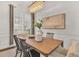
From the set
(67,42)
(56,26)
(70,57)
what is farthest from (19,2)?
(70,57)

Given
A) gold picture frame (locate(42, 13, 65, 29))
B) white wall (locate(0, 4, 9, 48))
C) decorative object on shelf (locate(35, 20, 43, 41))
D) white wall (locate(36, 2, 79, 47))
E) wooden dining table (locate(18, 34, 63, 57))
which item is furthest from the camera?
white wall (locate(0, 4, 9, 48))

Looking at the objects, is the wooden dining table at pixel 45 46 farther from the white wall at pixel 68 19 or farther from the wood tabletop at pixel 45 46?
the white wall at pixel 68 19

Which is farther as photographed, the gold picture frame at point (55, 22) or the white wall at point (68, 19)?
the gold picture frame at point (55, 22)

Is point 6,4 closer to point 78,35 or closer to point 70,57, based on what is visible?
point 78,35

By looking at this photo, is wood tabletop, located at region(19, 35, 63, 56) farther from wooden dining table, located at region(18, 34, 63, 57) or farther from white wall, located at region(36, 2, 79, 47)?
white wall, located at region(36, 2, 79, 47)

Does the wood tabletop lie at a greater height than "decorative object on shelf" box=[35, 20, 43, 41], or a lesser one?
lesser

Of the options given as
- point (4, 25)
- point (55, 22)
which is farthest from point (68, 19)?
point (4, 25)

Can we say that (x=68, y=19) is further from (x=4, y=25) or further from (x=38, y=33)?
(x=4, y=25)

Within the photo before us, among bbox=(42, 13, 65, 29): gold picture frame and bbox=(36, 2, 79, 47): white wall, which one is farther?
bbox=(42, 13, 65, 29): gold picture frame

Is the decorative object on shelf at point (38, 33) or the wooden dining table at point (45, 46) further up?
the decorative object on shelf at point (38, 33)

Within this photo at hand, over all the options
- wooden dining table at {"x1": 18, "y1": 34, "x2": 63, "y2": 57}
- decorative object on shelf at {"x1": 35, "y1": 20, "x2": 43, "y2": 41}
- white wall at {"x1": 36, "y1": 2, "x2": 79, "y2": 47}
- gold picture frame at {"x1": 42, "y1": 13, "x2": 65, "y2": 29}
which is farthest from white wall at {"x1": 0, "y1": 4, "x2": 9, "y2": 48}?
wooden dining table at {"x1": 18, "y1": 34, "x2": 63, "y2": 57}

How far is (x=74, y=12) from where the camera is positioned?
398 cm

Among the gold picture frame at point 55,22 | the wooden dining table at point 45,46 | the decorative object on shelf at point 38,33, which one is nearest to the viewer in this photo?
the wooden dining table at point 45,46

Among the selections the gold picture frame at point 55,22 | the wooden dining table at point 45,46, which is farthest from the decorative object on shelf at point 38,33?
the gold picture frame at point 55,22
